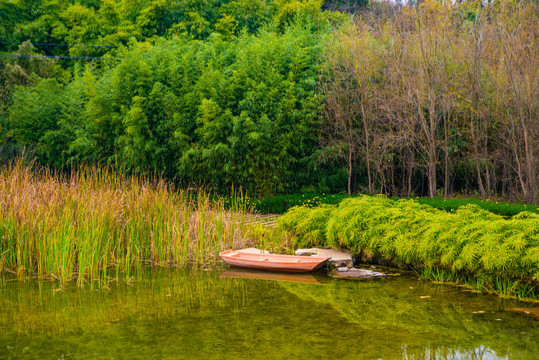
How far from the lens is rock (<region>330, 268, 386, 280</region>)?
609 centimetres

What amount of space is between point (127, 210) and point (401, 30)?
7.69 metres

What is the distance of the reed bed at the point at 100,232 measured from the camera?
5.94 m

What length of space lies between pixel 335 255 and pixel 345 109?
219 inches

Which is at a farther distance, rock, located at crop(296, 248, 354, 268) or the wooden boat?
rock, located at crop(296, 248, 354, 268)

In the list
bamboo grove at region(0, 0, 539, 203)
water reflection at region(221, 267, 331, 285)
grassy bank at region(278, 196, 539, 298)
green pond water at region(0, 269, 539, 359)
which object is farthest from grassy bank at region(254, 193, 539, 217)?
green pond water at region(0, 269, 539, 359)

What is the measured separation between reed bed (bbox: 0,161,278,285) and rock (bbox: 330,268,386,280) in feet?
4.76

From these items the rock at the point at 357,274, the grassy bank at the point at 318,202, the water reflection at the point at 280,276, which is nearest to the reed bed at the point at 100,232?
the water reflection at the point at 280,276

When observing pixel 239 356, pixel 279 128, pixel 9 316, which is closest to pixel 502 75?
pixel 279 128

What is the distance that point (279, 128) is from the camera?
1118cm

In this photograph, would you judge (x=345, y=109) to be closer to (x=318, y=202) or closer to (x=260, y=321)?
(x=318, y=202)

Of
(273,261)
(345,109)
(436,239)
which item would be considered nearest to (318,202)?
(273,261)

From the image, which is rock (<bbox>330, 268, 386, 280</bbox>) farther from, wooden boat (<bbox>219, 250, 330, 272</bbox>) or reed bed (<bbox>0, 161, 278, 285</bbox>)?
reed bed (<bbox>0, 161, 278, 285</bbox>)

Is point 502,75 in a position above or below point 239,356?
above

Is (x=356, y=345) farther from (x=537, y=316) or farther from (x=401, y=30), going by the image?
(x=401, y=30)
